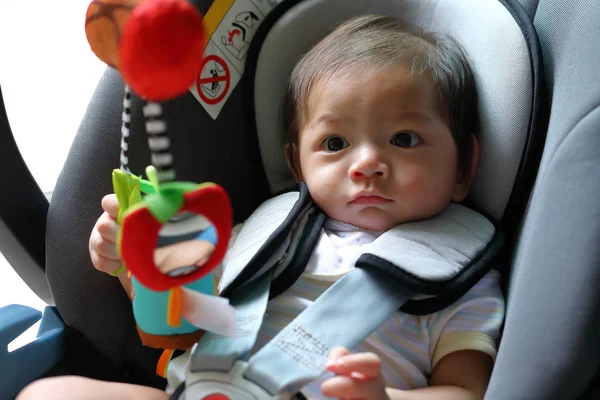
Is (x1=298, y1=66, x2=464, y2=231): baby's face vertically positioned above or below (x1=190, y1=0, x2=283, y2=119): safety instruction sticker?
below

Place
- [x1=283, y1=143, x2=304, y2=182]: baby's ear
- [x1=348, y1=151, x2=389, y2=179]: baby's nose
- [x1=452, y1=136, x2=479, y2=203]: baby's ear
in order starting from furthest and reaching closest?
[x1=283, y1=143, x2=304, y2=182]: baby's ear
[x1=452, y1=136, x2=479, y2=203]: baby's ear
[x1=348, y1=151, x2=389, y2=179]: baby's nose

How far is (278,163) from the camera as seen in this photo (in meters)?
1.20

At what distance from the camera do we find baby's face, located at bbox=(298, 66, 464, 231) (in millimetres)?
976

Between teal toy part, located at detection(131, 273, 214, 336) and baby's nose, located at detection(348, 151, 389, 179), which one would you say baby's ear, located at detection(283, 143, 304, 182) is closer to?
baby's nose, located at detection(348, 151, 389, 179)

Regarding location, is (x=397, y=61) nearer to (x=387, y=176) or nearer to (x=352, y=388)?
(x=387, y=176)

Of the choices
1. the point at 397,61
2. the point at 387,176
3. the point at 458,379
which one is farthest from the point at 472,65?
the point at 458,379

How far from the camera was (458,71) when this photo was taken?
1057 mm

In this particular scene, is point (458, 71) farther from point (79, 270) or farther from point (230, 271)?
point (79, 270)

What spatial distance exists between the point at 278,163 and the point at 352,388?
552 mm

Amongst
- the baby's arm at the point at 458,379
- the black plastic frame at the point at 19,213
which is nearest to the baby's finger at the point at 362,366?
the baby's arm at the point at 458,379

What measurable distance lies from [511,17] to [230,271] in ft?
1.94

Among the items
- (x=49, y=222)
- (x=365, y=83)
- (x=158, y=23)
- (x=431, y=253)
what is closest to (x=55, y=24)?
(x=49, y=222)

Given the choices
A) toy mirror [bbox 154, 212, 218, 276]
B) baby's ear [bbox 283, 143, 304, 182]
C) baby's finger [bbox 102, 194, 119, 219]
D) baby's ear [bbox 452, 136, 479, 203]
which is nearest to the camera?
toy mirror [bbox 154, 212, 218, 276]

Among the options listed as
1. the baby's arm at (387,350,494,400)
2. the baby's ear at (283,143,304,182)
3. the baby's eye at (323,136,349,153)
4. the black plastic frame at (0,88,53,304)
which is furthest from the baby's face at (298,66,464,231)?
the black plastic frame at (0,88,53,304)
